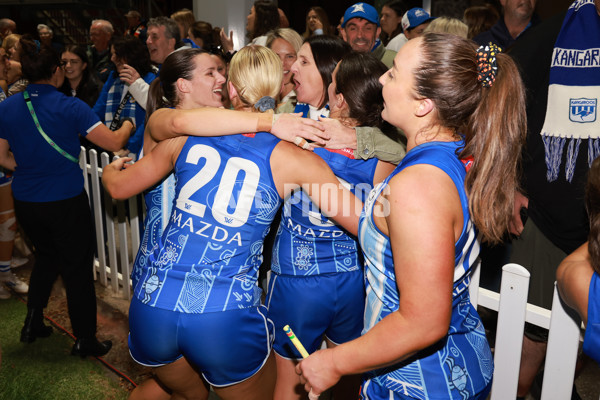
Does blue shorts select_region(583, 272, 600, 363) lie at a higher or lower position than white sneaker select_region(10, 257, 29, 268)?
higher

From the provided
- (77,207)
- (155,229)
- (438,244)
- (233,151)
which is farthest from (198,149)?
(77,207)

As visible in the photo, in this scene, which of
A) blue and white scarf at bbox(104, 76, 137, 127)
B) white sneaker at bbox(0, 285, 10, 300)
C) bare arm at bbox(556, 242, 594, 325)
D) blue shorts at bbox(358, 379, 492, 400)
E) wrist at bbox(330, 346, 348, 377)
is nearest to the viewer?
wrist at bbox(330, 346, 348, 377)

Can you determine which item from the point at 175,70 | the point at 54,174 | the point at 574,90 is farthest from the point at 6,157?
the point at 574,90

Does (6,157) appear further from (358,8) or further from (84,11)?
(84,11)

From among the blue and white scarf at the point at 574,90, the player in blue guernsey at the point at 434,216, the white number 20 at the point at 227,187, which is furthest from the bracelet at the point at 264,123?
the blue and white scarf at the point at 574,90

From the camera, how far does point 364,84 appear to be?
80.6 inches

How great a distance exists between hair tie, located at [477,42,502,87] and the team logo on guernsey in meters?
1.09

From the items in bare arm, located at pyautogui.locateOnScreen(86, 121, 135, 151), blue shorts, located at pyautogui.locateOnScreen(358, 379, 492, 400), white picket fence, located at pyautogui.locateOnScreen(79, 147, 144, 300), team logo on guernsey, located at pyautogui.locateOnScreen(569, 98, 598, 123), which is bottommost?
white picket fence, located at pyautogui.locateOnScreen(79, 147, 144, 300)

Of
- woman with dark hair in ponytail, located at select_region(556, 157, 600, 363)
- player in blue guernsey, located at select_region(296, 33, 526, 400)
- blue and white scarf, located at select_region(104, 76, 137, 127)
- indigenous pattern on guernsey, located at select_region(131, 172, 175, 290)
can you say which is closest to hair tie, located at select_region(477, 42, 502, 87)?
player in blue guernsey, located at select_region(296, 33, 526, 400)

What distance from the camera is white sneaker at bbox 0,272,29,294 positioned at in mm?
4098

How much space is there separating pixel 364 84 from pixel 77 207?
81.2 inches

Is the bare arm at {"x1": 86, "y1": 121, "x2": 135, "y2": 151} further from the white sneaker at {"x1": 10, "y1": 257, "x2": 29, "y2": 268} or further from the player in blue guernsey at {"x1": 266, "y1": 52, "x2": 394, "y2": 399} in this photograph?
the white sneaker at {"x1": 10, "y1": 257, "x2": 29, "y2": 268}

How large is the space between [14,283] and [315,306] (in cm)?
323

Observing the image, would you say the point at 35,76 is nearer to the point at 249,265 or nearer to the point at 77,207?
the point at 77,207
